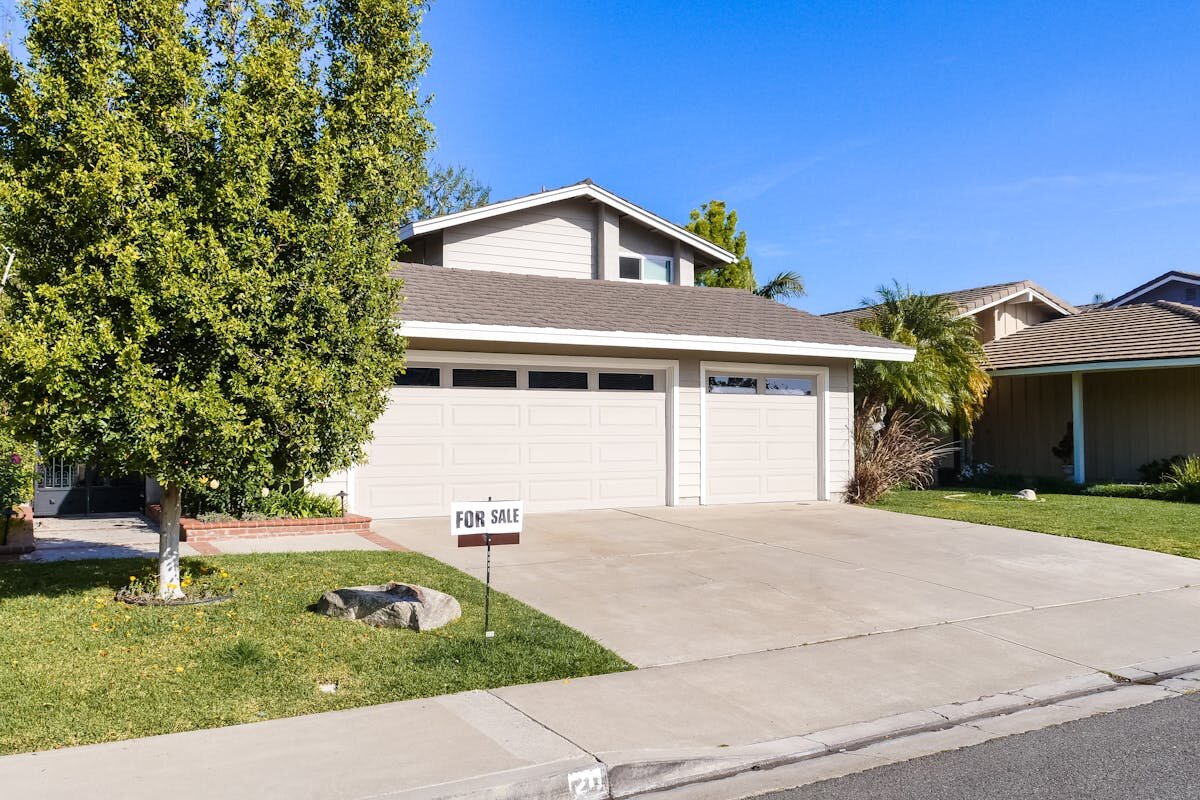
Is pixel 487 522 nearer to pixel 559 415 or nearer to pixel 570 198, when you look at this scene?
pixel 559 415

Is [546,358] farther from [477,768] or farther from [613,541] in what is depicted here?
[477,768]

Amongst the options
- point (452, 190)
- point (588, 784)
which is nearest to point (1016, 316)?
point (588, 784)

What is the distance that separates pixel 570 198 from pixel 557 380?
520 centimetres

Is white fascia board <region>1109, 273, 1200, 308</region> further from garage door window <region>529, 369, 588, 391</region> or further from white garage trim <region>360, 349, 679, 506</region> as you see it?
garage door window <region>529, 369, 588, 391</region>

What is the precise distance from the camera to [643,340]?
1412 centimetres

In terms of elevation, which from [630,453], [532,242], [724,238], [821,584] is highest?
[724,238]

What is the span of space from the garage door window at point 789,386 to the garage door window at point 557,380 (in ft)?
12.1

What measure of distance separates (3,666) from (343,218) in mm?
3812

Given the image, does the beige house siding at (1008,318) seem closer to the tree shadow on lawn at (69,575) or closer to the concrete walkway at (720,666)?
the concrete walkway at (720,666)

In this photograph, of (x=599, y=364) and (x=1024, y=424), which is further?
(x=1024, y=424)

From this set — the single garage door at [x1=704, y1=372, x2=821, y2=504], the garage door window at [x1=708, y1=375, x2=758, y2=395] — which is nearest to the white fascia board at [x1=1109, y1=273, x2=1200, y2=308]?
the single garage door at [x1=704, y1=372, x2=821, y2=504]

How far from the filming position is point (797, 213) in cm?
2769

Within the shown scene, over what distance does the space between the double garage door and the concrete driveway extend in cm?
85

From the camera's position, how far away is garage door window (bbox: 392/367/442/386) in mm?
13047
